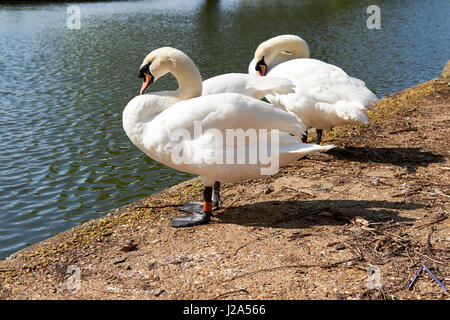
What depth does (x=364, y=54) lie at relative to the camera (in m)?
18.1

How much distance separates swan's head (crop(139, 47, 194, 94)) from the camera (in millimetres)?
4621

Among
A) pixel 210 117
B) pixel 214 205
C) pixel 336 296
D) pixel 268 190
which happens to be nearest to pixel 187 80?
pixel 210 117

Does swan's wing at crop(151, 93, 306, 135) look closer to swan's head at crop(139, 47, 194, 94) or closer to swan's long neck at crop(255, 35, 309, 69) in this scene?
swan's head at crop(139, 47, 194, 94)

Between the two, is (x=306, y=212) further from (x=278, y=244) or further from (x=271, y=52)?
(x=271, y=52)

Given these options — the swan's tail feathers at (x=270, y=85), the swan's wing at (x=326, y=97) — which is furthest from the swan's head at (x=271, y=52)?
the swan's tail feathers at (x=270, y=85)

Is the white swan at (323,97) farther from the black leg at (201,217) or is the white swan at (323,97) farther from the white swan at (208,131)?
the black leg at (201,217)

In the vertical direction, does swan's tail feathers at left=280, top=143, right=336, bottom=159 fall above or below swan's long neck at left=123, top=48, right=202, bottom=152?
below

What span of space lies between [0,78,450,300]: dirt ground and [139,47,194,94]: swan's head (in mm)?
1496

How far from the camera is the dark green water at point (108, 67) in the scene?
6770 mm

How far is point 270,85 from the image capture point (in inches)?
214

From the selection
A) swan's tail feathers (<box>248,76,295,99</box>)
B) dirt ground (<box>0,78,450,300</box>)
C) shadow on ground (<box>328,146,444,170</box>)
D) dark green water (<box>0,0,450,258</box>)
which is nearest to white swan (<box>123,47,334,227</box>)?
dirt ground (<box>0,78,450,300</box>)

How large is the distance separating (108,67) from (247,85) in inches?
436

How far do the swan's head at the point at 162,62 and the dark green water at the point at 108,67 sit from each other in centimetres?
228
